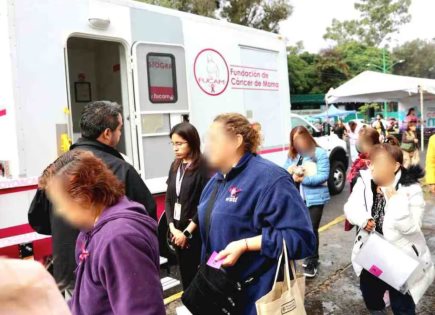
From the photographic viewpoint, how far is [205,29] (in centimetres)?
528

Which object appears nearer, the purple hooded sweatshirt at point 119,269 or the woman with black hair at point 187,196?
the purple hooded sweatshirt at point 119,269

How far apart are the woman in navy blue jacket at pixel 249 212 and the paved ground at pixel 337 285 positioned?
2059 millimetres

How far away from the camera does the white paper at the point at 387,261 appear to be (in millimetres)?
2744

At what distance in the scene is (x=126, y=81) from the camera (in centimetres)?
473

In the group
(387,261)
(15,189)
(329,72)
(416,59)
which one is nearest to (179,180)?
(15,189)

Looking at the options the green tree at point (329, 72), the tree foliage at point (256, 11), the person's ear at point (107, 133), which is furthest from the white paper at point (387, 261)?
the green tree at point (329, 72)

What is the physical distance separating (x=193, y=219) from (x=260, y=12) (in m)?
30.7

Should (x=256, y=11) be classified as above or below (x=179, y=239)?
above

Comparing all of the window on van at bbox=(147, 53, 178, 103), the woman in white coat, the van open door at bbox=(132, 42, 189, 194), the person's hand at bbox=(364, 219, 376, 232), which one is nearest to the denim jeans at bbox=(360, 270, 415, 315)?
the woman in white coat

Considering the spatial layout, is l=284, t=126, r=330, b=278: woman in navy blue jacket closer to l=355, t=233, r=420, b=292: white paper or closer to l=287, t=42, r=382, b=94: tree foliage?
l=355, t=233, r=420, b=292: white paper

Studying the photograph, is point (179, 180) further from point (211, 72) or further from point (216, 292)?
point (211, 72)

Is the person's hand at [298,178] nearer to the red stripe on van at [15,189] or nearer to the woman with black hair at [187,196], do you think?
the woman with black hair at [187,196]

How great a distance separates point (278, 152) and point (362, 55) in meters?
48.1

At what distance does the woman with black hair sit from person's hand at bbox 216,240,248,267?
1.35 metres
